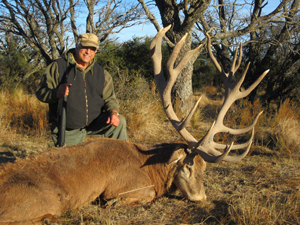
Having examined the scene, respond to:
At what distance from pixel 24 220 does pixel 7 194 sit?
28cm

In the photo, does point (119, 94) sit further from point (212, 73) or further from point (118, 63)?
point (212, 73)

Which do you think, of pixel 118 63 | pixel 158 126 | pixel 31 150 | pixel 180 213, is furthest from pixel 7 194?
pixel 118 63

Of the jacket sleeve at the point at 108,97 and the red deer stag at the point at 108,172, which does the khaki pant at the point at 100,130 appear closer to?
the jacket sleeve at the point at 108,97

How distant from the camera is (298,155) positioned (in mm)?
4371

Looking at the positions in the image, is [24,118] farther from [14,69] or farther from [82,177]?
[14,69]

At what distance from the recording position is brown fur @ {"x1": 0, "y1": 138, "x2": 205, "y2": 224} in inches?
88.3

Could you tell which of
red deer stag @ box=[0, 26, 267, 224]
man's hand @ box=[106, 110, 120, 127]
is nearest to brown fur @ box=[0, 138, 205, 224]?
red deer stag @ box=[0, 26, 267, 224]

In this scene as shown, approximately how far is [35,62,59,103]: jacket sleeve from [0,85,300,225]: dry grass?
1.55 metres

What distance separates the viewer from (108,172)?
2.78 meters

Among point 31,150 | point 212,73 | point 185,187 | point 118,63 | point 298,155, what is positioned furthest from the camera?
point 212,73

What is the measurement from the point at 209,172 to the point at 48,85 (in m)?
2.76

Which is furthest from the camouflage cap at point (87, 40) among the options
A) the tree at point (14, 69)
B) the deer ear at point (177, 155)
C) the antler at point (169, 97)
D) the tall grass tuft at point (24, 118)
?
the tree at point (14, 69)

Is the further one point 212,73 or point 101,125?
point 212,73

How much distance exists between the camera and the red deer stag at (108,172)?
2268mm
